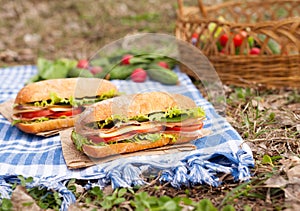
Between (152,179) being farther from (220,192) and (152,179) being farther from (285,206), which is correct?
(285,206)

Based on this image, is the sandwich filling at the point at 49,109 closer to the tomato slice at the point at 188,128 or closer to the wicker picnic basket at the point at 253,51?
the tomato slice at the point at 188,128

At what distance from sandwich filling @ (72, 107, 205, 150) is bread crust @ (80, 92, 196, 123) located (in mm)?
30

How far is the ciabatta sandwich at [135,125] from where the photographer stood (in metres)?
2.49

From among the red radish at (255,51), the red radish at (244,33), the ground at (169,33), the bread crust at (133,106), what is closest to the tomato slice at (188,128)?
the bread crust at (133,106)

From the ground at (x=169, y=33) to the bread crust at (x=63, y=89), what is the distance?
1.00m

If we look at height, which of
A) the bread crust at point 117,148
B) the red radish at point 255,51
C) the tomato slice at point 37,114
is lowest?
the bread crust at point 117,148

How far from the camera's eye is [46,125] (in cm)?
300

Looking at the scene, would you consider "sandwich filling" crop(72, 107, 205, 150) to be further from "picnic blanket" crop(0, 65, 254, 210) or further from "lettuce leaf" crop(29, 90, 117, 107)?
"lettuce leaf" crop(29, 90, 117, 107)

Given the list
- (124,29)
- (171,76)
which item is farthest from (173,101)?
(124,29)

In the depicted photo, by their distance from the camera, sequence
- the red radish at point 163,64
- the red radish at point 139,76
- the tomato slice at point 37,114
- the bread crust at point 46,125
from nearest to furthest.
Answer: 1. the bread crust at point 46,125
2. the tomato slice at point 37,114
3. the red radish at point 139,76
4. the red radish at point 163,64

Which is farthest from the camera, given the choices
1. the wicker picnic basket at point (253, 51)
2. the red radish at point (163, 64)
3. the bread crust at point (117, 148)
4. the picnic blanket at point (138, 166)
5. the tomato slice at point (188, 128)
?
the red radish at point (163, 64)

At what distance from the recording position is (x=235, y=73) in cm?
395

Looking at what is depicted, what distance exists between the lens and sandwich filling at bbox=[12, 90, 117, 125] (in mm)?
3068

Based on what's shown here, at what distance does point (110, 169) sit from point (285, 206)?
0.92 m
